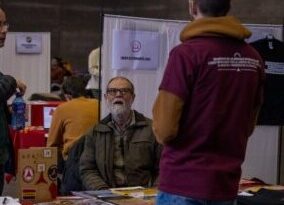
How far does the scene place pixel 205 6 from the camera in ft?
7.18

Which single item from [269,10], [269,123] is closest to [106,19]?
[269,123]

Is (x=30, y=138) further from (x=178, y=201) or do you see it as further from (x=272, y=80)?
(x=178, y=201)

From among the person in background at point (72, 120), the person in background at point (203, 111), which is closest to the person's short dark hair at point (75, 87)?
the person in background at point (72, 120)

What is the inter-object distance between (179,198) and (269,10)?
10119mm

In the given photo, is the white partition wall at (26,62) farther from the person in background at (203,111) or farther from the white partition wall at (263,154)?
the person in background at (203,111)

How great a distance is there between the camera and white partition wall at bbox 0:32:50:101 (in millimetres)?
9383

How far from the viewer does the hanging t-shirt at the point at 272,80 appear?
5.25 metres

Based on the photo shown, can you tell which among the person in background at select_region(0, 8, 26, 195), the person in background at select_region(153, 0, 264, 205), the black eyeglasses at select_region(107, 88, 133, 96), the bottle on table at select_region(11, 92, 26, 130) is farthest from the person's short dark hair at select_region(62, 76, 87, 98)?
the person in background at select_region(153, 0, 264, 205)

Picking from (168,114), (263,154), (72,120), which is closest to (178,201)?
(168,114)

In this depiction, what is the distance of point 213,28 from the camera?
215 centimetres

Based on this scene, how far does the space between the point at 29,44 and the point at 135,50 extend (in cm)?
471

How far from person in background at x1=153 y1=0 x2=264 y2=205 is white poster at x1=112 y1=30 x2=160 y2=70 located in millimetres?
2586

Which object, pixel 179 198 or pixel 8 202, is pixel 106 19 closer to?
pixel 8 202

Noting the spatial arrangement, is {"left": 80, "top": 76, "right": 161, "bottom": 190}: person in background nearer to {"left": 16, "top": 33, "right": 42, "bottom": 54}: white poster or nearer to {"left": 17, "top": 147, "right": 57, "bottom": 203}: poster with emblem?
{"left": 17, "top": 147, "right": 57, "bottom": 203}: poster with emblem
